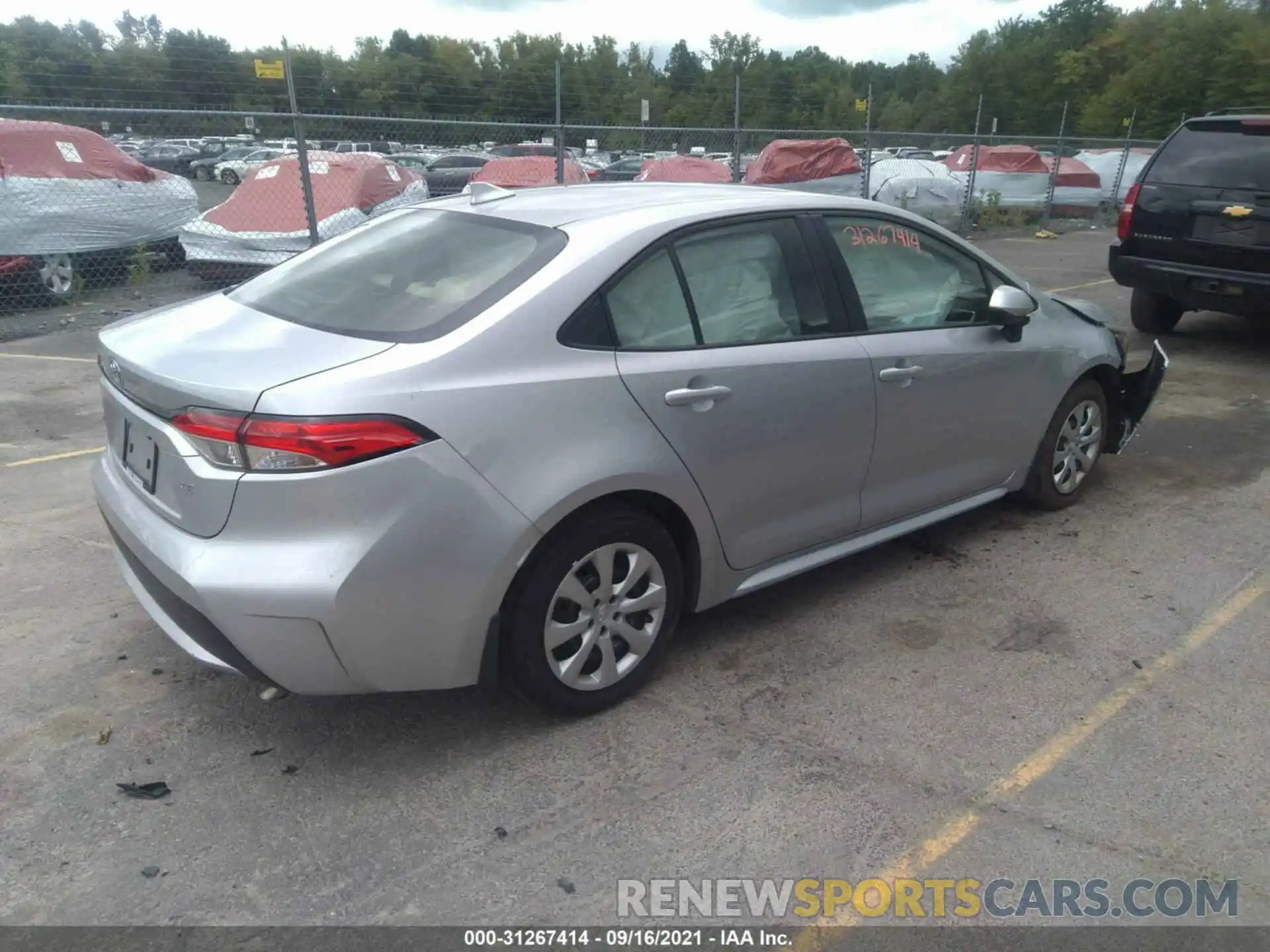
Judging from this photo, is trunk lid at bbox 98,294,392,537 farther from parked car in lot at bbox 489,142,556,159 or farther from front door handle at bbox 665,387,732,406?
parked car in lot at bbox 489,142,556,159

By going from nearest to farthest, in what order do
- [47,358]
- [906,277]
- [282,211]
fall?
[906,277] < [47,358] < [282,211]

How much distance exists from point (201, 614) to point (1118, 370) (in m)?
4.34

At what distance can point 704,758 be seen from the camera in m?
3.02

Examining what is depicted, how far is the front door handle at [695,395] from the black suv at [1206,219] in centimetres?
605

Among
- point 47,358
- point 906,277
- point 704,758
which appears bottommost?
point 47,358

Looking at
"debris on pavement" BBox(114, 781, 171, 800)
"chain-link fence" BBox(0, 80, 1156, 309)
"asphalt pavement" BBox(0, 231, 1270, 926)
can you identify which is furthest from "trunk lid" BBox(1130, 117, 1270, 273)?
"debris on pavement" BBox(114, 781, 171, 800)

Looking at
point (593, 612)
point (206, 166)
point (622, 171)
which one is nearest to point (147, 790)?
point (593, 612)

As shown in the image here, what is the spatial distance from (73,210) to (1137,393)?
9.74 metres

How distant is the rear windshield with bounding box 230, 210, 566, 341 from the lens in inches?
117

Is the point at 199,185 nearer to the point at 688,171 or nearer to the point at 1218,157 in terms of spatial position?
the point at 688,171

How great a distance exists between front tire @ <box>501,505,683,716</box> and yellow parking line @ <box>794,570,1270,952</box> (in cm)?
101

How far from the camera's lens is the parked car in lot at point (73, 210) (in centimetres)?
961

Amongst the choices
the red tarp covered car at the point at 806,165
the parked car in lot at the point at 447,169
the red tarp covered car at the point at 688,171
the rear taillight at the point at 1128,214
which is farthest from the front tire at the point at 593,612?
the red tarp covered car at the point at 806,165

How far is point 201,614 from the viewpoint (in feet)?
8.87
